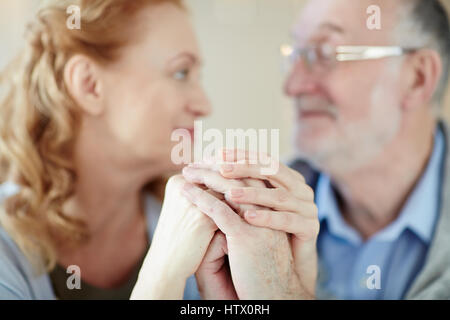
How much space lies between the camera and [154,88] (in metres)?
0.91

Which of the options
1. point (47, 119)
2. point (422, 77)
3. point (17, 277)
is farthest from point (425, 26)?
point (17, 277)

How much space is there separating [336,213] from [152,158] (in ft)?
1.61

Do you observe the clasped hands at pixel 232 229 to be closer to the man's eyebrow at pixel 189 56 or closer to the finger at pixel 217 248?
the finger at pixel 217 248

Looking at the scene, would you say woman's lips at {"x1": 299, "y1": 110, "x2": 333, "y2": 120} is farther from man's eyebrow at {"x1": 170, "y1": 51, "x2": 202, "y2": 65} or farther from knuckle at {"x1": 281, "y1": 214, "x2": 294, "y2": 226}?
knuckle at {"x1": 281, "y1": 214, "x2": 294, "y2": 226}

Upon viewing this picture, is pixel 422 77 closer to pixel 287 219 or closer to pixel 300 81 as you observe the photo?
pixel 300 81

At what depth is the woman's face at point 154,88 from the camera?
0.90 m

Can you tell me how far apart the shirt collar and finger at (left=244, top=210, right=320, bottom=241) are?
29 cm

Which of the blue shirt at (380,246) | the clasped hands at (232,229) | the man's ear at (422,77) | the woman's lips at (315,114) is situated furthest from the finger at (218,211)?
the man's ear at (422,77)

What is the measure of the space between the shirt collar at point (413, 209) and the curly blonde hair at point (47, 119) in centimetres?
58

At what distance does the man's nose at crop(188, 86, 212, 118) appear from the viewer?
94 cm

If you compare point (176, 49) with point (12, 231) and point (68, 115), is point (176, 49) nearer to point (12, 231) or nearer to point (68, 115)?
point (68, 115)

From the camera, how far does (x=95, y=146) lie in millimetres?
957

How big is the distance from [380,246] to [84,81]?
79 cm

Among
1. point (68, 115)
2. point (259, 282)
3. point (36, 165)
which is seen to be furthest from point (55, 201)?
point (259, 282)
